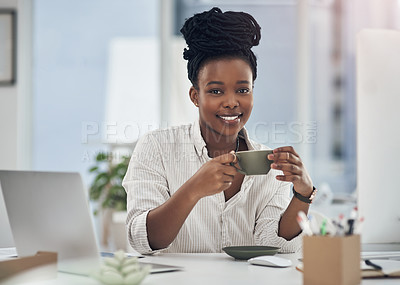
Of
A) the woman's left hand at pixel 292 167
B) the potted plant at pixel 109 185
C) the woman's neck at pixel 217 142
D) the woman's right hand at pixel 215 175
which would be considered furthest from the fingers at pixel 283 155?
the potted plant at pixel 109 185

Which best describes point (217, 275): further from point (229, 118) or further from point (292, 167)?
point (229, 118)

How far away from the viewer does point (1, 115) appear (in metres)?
4.34

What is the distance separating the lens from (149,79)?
14.6ft

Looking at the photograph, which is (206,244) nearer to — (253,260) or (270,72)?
(253,260)

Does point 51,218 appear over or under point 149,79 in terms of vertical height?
under

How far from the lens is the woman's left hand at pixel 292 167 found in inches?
55.5

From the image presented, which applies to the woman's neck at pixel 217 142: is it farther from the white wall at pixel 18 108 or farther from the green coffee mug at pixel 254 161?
the white wall at pixel 18 108

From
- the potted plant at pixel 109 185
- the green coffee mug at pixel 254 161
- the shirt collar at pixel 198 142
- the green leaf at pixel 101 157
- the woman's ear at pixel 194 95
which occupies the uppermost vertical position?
the woman's ear at pixel 194 95

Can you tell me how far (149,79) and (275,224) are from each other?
2940 millimetres

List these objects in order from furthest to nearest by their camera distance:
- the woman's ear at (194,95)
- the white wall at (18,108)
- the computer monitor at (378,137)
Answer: the white wall at (18,108) → the woman's ear at (194,95) → the computer monitor at (378,137)

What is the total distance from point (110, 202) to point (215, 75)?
9.00 ft

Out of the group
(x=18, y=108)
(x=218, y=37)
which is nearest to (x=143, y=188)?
(x=218, y=37)

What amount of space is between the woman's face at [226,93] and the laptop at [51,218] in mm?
625

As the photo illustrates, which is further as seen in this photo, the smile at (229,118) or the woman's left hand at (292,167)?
the smile at (229,118)
